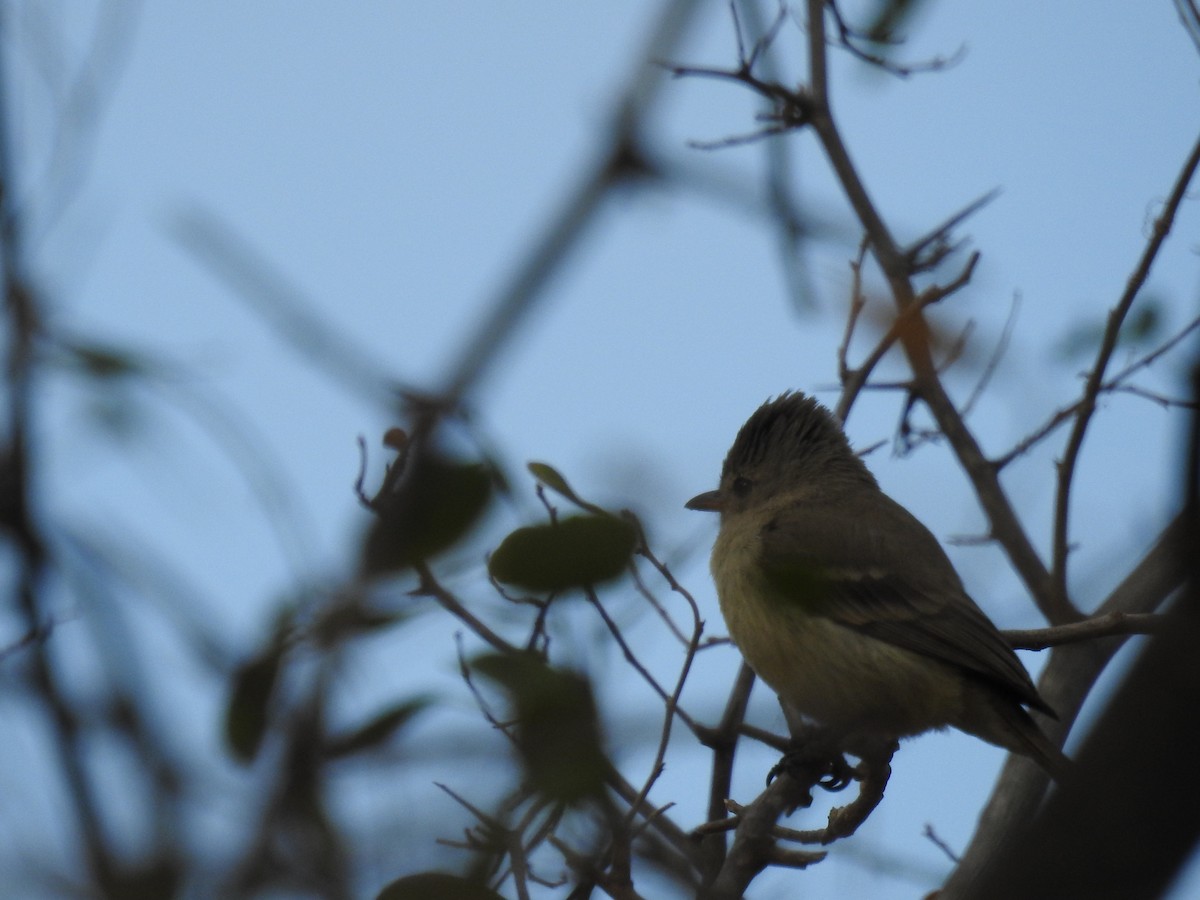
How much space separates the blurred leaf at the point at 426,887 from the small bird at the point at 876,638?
2.61 m

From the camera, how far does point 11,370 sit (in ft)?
5.09

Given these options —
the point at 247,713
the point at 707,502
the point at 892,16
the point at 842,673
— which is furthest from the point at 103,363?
the point at 707,502

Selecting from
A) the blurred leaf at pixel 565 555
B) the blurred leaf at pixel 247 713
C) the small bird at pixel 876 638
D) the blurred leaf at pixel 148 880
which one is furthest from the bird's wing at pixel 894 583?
the blurred leaf at pixel 148 880

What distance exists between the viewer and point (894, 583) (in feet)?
18.7

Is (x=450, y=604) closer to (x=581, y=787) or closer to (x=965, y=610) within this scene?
(x=581, y=787)

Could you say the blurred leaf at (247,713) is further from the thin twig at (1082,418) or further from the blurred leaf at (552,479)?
the thin twig at (1082,418)

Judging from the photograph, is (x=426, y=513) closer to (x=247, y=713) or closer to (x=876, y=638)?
(x=247, y=713)

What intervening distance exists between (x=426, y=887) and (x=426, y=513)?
25.3 inches

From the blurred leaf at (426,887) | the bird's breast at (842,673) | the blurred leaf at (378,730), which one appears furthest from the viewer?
the bird's breast at (842,673)

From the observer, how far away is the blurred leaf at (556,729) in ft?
5.86

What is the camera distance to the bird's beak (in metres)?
7.00

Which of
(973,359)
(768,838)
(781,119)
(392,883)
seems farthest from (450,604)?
(973,359)

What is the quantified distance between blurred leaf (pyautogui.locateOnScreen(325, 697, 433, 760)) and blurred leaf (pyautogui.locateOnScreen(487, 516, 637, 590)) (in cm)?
22

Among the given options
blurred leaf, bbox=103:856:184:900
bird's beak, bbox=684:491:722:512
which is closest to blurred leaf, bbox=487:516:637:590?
blurred leaf, bbox=103:856:184:900
